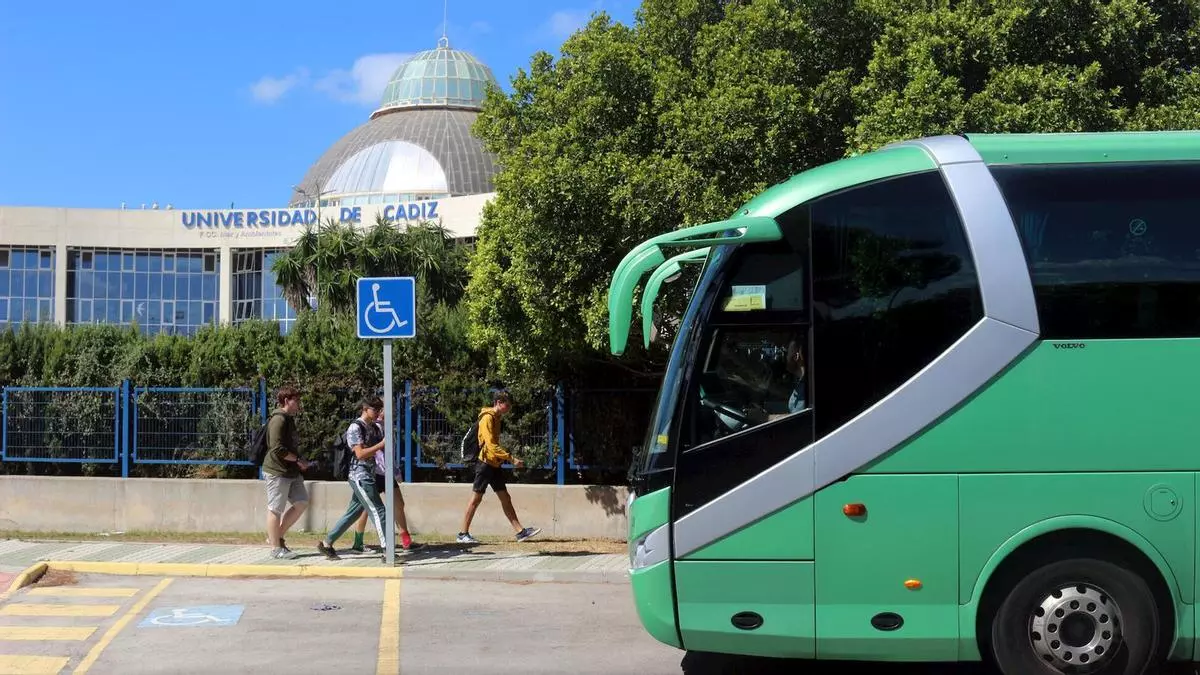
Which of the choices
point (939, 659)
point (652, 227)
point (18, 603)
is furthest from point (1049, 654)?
point (18, 603)

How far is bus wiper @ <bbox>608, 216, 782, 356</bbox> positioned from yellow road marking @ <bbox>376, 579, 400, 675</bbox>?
2941 mm

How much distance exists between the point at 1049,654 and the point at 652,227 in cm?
688

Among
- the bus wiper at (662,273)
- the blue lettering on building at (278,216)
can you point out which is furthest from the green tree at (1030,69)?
the blue lettering on building at (278,216)

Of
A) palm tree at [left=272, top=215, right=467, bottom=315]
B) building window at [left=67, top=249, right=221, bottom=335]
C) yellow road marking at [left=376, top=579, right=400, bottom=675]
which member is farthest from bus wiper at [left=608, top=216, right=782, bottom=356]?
building window at [left=67, top=249, right=221, bottom=335]

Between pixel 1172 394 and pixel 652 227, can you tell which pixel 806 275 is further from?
pixel 652 227

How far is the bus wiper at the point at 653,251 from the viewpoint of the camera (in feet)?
21.3

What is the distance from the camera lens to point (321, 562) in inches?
473

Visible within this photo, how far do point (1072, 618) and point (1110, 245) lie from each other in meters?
2.24

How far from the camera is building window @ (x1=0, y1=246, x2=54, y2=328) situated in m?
63.4

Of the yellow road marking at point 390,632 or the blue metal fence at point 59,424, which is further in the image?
the blue metal fence at point 59,424

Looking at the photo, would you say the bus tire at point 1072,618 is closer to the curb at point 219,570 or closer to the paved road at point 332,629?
the paved road at point 332,629

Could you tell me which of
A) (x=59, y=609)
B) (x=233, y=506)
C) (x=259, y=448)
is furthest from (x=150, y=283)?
(x=59, y=609)

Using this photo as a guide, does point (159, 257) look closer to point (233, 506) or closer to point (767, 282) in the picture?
point (233, 506)

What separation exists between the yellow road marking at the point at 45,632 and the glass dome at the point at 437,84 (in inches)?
3073
